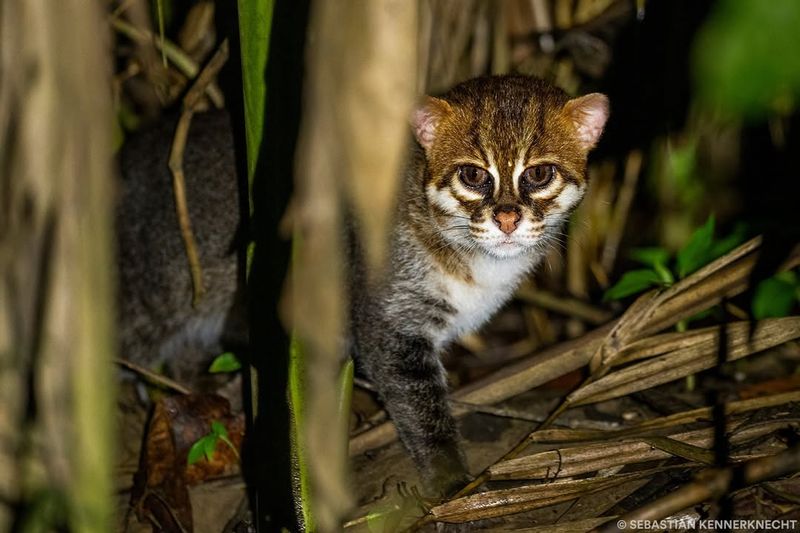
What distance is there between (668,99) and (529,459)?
2820 millimetres

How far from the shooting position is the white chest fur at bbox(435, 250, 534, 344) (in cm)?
391

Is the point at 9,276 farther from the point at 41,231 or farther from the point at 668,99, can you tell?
the point at 668,99

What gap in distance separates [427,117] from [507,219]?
1.94ft

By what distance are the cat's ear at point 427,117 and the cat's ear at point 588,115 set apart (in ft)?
1.68

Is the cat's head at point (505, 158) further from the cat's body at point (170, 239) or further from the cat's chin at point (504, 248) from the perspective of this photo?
the cat's body at point (170, 239)

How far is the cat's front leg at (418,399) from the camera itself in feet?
12.4

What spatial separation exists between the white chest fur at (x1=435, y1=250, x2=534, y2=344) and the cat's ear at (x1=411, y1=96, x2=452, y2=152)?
1.74 ft

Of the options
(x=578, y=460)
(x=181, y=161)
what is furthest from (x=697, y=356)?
(x=181, y=161)

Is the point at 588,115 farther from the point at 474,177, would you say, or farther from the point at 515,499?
the point at 515,499

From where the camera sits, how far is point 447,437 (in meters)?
3.80

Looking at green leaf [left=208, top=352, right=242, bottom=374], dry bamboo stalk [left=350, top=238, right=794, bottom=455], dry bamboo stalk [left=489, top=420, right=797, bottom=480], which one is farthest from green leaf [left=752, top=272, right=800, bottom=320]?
green leaf [left=208, top=352, right=242, bottom=374]

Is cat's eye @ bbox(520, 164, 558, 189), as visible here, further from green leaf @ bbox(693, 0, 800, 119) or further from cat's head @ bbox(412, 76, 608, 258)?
green leaf @ bbox(693, 0, 800, 119)

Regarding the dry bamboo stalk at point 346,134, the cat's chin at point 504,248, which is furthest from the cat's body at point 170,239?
the dry bamboo stalk at point 346,134

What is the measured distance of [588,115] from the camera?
12.8 feet
